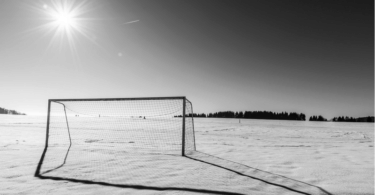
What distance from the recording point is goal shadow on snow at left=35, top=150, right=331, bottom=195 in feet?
10.3

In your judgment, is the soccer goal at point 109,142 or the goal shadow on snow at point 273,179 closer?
the goal shadow on snow at point 273,179

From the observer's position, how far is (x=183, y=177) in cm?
374

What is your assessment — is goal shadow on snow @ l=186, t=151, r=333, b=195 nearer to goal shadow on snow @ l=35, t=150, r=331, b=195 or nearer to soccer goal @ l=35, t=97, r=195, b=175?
goal shadow on snow @ l=35, t=150, r=331, b=195

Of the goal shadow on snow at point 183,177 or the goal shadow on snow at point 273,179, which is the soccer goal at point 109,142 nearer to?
the goal shadow on snow at point 183,177

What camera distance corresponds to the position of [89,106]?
416 inches

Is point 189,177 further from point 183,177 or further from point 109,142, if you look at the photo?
point 109,142

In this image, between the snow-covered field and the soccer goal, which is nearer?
the snow-covered field

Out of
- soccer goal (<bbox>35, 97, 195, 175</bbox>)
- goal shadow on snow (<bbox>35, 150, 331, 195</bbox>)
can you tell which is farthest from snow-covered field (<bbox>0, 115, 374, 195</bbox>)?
soccer goal (<bbox>35, 97, 195, 175</bbox>)

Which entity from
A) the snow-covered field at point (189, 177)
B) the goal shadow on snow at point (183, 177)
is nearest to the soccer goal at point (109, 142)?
the snow-covered field at point (189, 177)

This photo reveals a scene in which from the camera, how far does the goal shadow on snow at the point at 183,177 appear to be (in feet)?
10.3

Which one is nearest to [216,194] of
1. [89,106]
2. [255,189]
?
[255,189]

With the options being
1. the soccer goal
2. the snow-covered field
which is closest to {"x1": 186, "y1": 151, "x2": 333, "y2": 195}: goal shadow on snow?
the snow-covered field

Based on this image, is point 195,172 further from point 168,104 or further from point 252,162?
point 168,104

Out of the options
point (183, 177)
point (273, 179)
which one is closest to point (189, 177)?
point (183, 177)
